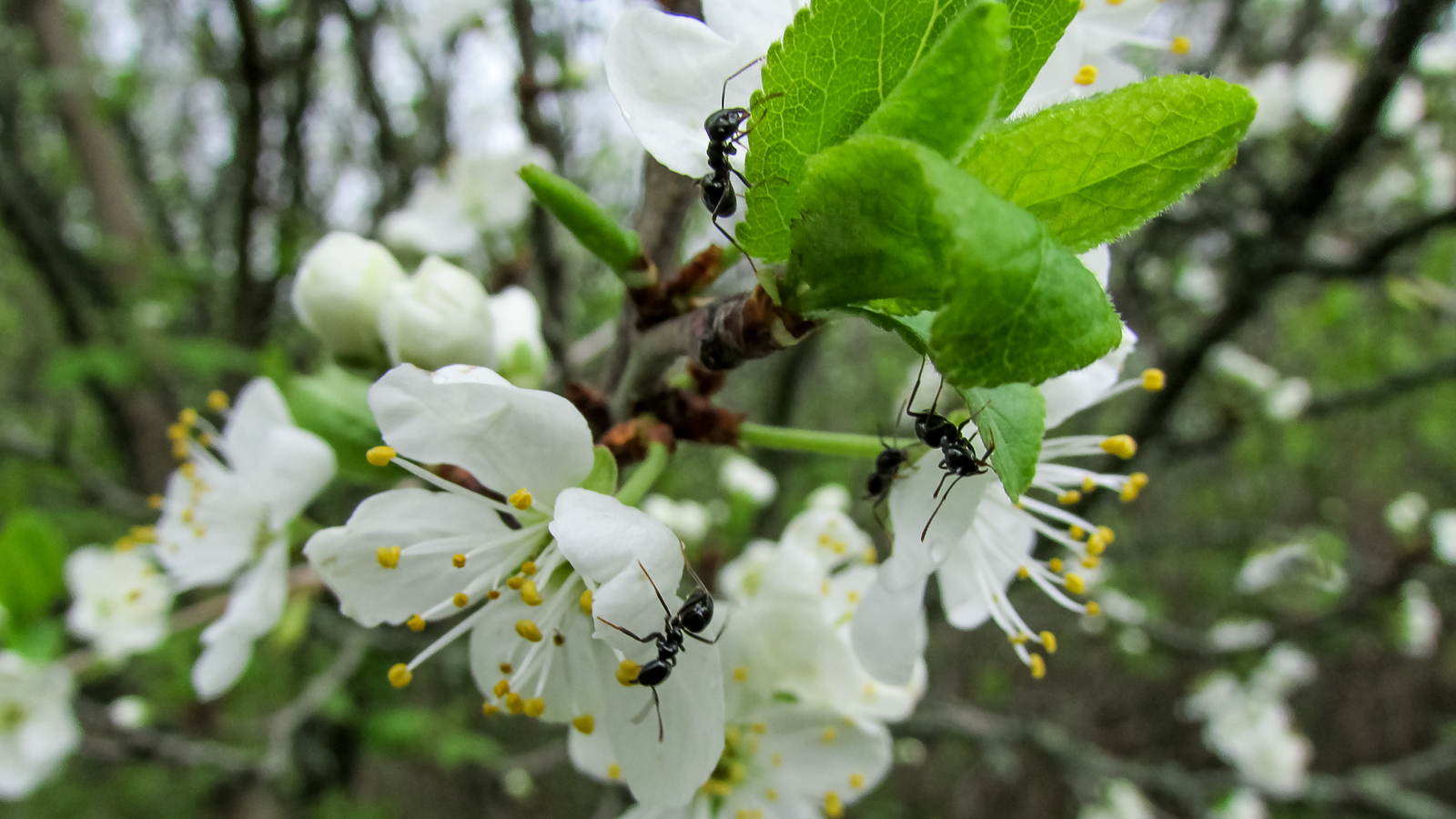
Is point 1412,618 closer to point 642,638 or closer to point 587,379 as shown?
point 587,379

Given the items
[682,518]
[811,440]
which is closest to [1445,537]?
[682,518]

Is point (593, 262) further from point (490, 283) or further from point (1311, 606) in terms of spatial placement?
point (1311, 606)

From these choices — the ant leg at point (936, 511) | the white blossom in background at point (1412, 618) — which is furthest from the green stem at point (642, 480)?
the white blossom in background at point (1412, 618)

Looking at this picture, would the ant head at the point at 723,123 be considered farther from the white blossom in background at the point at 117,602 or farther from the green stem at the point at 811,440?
the white blossom in background at the point at 117,602

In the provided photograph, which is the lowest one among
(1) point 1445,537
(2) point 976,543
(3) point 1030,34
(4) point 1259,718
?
(4) point 1259,718

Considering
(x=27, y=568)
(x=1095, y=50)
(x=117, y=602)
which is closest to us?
(x=1095, y=50)

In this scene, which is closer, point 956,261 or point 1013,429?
point 956,261

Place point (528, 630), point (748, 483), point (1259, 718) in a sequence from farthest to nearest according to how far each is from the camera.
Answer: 1. point (1259, 718)
2. point (748, 483)
3. point (528, 630)
